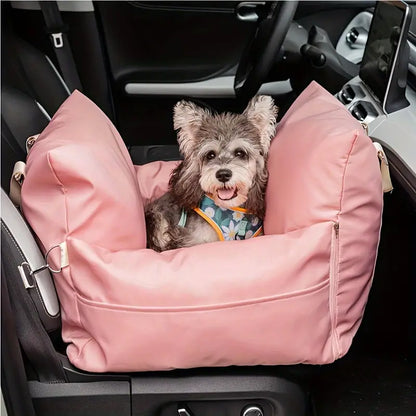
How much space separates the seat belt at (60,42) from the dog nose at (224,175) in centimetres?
95

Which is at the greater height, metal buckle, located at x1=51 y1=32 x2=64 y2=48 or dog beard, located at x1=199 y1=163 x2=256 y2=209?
A: metal buckle, located at x1=51 y1=32 x2=64 y2=48

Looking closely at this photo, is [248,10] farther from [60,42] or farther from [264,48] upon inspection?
[60,42]

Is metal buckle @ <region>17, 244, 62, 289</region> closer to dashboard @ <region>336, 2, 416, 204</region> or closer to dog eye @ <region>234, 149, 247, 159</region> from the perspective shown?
dog eye @ <region>234, 149, 247, 159</region>

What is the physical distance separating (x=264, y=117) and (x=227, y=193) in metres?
0.21

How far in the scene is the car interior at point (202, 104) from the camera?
4.21 feet

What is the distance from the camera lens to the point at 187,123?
61.8 inches

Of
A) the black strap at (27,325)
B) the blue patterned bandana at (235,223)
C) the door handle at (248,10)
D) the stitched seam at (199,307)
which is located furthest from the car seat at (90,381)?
the door handle at (248,10)

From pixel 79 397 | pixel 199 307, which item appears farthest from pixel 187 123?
pixel 79 397

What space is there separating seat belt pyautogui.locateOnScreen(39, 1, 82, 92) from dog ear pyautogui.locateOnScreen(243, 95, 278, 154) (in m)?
0.88

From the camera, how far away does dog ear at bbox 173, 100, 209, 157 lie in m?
1.56

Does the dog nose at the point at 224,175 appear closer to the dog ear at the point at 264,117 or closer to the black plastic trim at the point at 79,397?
the dog ear at the point at 264,117

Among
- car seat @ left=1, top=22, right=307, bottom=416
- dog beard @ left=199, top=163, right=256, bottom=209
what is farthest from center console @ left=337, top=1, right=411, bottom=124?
car seat @ left=1, top=22, right=307, bottom=416

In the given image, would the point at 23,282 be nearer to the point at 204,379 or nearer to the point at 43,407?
the point at 43,407

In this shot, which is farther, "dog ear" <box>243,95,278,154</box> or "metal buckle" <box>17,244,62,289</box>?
"dog ear" <box>243,95,278,154</box>
